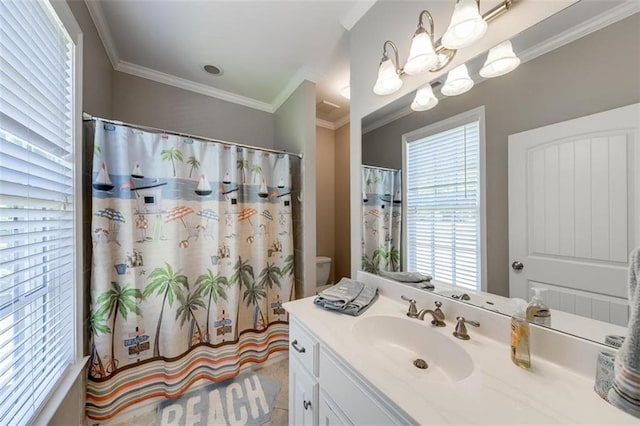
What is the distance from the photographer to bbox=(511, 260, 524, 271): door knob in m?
0.82

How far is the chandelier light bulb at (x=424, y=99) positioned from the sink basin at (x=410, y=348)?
991 mm

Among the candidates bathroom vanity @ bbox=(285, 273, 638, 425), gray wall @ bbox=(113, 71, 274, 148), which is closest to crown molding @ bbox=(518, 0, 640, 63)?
bathroom vanity @ bbox=(285, 273, 638, 425)

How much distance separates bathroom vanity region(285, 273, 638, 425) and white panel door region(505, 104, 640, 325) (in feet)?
0.51

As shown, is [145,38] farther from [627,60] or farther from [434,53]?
[627,60]

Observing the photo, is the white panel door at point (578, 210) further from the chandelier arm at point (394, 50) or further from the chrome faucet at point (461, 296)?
the chandelier arm at point (394, 50)

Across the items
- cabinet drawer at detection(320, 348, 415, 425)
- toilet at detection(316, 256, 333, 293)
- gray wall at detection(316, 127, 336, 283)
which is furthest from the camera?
gray wall at detection(316, 127, 336, 283)

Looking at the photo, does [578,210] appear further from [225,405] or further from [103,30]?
[103,30]

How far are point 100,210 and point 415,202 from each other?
1.74 metres

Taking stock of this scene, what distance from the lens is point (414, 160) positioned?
117 cm

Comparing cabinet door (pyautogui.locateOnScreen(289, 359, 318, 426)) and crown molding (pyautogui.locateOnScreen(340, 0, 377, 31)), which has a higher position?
crown molding (pyautogui.locateOnScreen(340, 0, 377, 31))

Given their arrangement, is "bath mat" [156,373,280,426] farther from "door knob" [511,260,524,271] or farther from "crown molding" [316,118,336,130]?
"crown molding" [316,118,336,130]

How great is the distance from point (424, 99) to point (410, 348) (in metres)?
1.14

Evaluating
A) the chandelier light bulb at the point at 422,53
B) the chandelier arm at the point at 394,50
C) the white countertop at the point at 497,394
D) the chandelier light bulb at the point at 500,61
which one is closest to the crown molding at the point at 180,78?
the chandelier arm at the point at 394,50

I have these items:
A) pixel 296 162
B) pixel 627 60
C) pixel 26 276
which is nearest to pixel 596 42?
pixel 627 60
